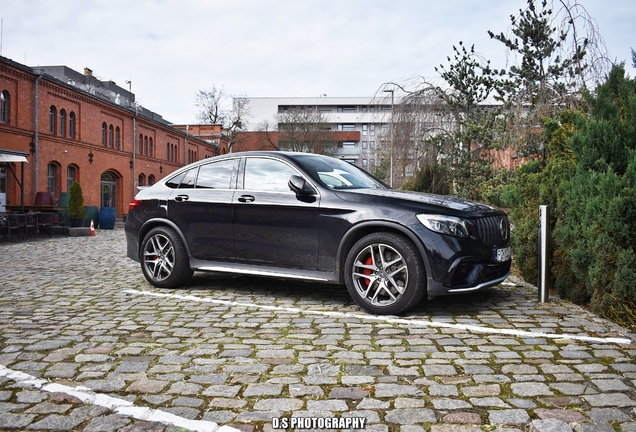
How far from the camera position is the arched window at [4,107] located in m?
24.8

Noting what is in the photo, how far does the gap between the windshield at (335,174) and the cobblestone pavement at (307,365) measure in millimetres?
1332

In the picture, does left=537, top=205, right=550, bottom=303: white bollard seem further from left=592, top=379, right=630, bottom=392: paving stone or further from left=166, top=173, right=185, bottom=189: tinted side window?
left=166, top=173, right=185, bottom=189: tinted side window

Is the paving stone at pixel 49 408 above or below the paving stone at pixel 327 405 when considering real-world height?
below

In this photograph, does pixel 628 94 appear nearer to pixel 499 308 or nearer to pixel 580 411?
pixel 499 308

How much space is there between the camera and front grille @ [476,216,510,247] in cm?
539

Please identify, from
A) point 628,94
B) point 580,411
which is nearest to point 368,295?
point 580,411

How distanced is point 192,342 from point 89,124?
32056 mm

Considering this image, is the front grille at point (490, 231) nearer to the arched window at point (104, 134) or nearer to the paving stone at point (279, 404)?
the paving stone at point (279, 404)

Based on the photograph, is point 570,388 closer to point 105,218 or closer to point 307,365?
point 307,365

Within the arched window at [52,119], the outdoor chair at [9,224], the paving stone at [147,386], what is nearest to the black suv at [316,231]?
the paving stone at [147,386]

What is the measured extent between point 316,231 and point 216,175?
1.81 metres

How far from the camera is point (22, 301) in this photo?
20.8 ft

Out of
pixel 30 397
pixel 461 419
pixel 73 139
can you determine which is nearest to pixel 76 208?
pixel 73 139

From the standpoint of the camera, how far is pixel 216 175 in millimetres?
6914
